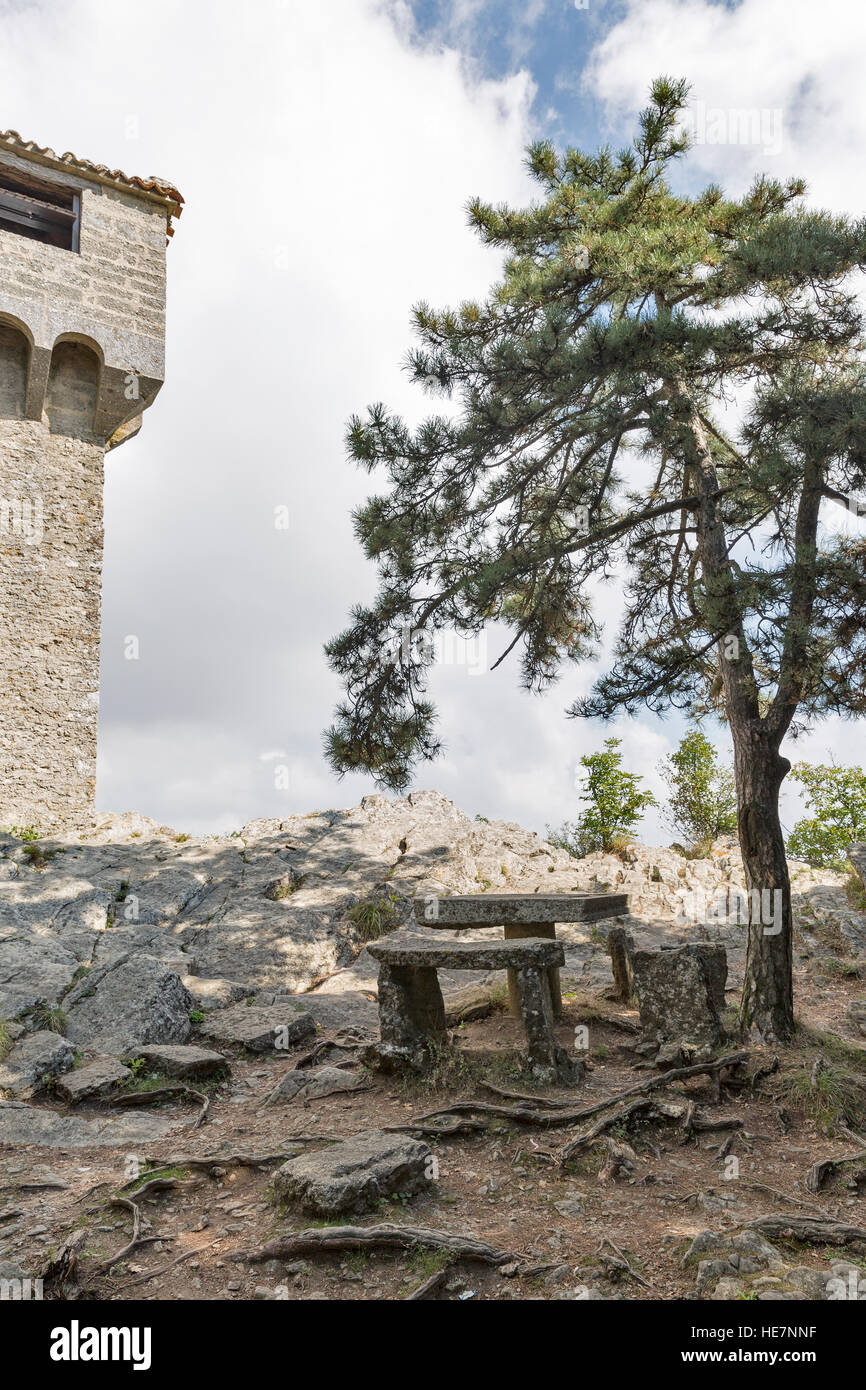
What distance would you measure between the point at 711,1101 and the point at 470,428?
5.58m

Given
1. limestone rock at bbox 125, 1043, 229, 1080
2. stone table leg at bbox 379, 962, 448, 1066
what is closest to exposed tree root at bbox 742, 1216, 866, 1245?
stone table leg at bbox 379, 962, 448, 1066

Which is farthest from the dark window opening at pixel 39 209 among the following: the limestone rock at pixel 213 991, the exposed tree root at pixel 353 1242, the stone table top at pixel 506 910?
the exposed tree root at pixel 353 1242

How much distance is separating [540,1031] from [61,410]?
13024 millimetres

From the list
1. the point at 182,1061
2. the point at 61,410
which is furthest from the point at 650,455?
the point at 61,410

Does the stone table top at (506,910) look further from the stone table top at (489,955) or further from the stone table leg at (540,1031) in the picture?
the stone table leg at (540,1031)

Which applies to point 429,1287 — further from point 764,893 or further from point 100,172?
point 100,172

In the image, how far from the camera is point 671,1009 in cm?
662

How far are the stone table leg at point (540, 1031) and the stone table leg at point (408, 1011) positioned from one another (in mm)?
706

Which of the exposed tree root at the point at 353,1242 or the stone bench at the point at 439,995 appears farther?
the stone bench at the point at 439,995

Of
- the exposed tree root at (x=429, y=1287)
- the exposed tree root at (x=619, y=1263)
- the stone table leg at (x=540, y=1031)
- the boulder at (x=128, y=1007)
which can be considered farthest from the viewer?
the boulder at (x=128, y=1007)

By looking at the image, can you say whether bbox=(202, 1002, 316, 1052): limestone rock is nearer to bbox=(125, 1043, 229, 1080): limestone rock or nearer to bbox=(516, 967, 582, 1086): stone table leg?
bbox=(125, 1043, 229, 1080): limestone rock

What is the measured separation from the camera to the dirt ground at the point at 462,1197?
359 centimetres

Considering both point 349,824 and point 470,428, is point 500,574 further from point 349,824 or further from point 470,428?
point 349,824
